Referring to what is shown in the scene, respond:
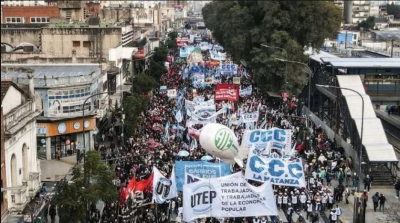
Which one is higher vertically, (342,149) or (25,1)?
(25,1)

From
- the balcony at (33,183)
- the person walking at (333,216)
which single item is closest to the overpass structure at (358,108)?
the person walking at (333,216)

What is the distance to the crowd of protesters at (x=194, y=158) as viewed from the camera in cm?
2972

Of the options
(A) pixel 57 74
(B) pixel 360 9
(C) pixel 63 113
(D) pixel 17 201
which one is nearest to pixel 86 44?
(A) pixel 57 74

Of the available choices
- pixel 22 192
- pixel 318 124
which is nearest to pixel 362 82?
pixel 318 124

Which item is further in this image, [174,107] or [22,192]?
[174,107]

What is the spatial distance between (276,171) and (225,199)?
450cm

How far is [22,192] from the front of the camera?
26219 mm

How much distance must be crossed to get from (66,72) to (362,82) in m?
20.1

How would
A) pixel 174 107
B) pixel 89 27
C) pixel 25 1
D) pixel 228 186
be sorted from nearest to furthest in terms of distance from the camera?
pixel 228 186, pixel 174 107, pixel 89 27, pixel 25 1

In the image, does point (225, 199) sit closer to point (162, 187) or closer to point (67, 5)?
point (162, 187)

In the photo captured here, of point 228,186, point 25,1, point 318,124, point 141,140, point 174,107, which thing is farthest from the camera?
point 25,1

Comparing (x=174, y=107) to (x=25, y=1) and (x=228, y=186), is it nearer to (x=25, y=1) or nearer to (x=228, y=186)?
(x=228, y=186)

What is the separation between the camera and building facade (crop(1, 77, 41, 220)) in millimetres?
25562

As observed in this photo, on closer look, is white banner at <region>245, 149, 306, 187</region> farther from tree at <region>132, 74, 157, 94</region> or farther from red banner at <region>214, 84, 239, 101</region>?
tree at <region>132, 74, 157, 94</region>
